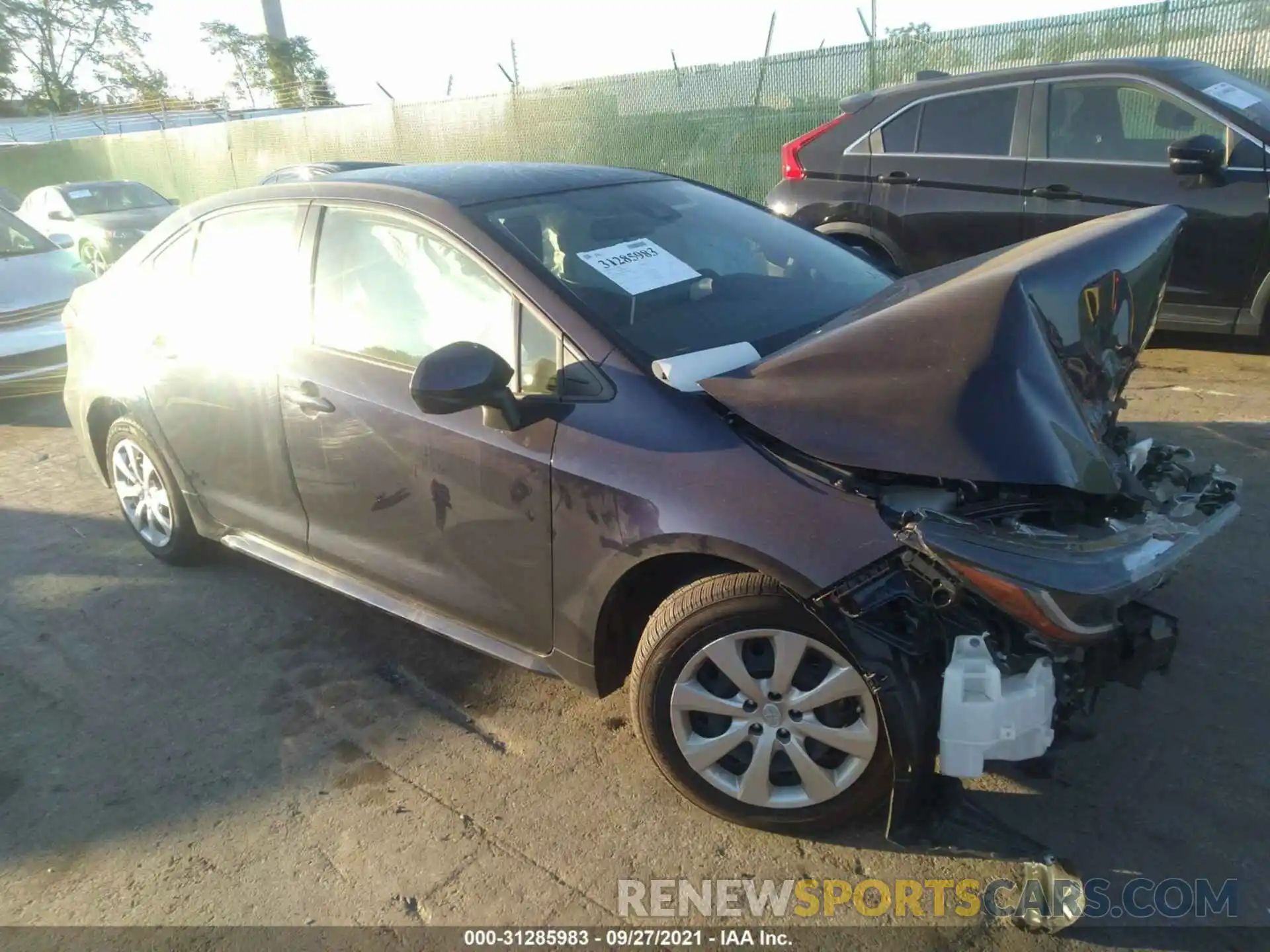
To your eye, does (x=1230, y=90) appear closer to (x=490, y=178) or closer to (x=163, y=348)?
(x=490, y=178)

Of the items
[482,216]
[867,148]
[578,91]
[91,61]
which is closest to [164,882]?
[482,216]

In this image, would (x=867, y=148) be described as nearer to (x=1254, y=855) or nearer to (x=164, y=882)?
(x=1254, y=855)

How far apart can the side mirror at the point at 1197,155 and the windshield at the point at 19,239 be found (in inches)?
357

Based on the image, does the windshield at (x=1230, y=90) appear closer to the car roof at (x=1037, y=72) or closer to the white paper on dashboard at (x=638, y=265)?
the car roof at (x=1037, y=72)

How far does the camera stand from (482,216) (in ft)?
10.2

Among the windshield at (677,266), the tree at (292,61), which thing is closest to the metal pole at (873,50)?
the windshield at (677,266)

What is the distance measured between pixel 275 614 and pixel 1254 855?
3483mm

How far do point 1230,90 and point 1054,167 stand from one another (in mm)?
1025

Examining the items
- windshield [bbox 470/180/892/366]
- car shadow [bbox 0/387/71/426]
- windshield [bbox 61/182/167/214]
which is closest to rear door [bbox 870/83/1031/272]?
windshield [bbox 470/180/892/366]

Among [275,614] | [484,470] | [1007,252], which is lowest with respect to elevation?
[275,614]

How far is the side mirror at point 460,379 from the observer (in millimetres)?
2631

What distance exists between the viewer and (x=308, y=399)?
3391mm

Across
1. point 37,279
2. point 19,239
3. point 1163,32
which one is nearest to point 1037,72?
point 1163,32

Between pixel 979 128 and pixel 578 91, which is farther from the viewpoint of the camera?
pixel 578 91
